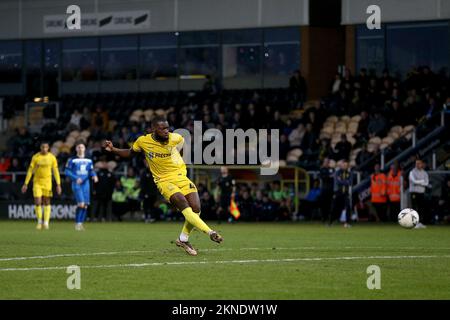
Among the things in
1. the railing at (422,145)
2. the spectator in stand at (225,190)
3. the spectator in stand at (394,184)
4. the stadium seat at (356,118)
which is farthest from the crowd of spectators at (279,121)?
the spectator in stand at (394,184)

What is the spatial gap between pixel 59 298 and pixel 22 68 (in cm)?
3755

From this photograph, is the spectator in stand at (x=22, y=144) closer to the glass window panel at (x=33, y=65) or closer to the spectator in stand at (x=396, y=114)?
the glass window panel at (x=33, y=65)

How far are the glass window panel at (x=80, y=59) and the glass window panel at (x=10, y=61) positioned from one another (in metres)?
2.19

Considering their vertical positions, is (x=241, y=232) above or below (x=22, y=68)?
below

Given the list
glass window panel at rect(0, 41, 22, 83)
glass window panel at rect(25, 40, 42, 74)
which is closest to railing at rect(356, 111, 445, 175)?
glass window panel at rect(25, 40, 42, 74)

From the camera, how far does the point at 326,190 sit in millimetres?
34531

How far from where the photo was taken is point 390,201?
3425 cm

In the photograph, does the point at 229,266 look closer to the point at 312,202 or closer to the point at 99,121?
the point at 312,202

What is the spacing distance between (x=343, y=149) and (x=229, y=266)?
805 inches

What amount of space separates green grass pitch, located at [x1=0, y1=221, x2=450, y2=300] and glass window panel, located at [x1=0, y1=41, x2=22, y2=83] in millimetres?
23932
